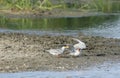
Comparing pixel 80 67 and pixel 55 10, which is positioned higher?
pixel 80 67

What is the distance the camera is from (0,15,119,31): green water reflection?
27.7 meters

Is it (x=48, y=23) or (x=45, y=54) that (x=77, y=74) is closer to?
(x=45, y=54)

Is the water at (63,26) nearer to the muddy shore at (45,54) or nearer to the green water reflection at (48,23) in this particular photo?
the green water reflection at (48,23)

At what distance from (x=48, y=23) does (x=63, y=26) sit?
1.93 m

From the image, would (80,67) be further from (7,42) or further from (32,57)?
(7,42)

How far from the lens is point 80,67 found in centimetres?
1509

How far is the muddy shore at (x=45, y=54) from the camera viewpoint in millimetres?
15031

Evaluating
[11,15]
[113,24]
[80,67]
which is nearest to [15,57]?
[80,67]

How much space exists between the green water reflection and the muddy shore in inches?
261

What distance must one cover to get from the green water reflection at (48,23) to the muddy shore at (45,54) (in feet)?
21.7

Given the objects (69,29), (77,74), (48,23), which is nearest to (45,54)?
(77,74)

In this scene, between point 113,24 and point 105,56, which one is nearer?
point 105,56

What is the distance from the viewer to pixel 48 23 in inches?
1192

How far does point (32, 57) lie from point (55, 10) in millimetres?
22205
